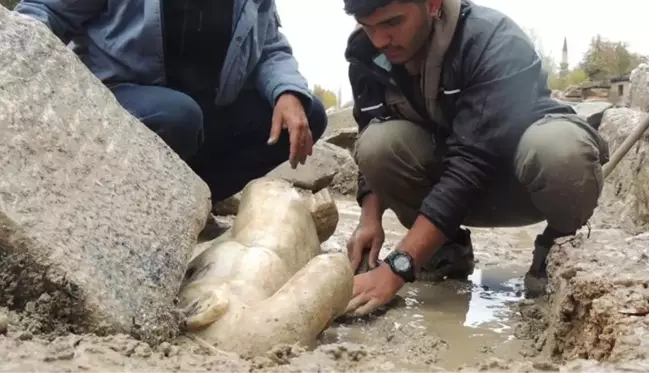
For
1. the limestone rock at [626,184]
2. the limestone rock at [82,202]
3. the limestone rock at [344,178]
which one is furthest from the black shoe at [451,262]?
the limestone rock at [344,178]

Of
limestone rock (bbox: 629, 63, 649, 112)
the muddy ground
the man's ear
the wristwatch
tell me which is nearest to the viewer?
the muddy ground

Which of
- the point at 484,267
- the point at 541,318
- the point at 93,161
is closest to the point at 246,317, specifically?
the point at 93,161

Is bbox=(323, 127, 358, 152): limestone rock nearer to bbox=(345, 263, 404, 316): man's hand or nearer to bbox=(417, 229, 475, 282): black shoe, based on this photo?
bbox=(417, 229, 475, 282): black shoe

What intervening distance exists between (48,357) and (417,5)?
171cm

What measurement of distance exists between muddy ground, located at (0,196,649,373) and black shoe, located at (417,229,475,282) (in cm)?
6

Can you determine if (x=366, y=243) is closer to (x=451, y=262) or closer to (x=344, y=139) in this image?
(x=451, y=262)

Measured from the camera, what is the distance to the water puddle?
7.59 ft

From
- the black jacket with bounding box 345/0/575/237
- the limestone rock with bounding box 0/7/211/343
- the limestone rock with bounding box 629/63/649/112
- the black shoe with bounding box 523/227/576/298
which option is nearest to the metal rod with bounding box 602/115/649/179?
the limestone rock with bounding box 629/63/649/112

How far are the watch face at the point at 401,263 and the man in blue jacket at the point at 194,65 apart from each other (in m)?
0.52

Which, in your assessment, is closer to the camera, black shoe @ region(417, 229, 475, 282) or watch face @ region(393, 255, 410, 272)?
watch face @ region(393, 255, 410, 272)

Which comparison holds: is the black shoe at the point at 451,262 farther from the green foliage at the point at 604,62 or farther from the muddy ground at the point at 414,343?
the green foliage at the point at 604,62

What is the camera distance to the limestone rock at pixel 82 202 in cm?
166

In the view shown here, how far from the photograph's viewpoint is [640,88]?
5.69 meters

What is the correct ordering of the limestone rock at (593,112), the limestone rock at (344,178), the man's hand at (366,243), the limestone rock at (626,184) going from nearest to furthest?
the man's hand at (366,243) < the limestone rock at (626,184) < the limestone rock at (344,178) < the limestone rock at (593,112)
